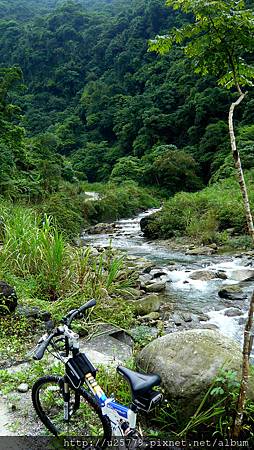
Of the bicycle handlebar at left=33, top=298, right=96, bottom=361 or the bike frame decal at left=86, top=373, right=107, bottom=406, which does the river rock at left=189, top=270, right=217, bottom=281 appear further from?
the bike frame decal at left=86, top=373, right=107, bottom=406

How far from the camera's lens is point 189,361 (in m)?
3.09

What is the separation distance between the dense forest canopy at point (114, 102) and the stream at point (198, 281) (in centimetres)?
531

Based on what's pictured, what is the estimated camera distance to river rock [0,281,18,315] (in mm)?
4672

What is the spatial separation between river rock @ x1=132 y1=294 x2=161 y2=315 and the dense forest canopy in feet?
26.4

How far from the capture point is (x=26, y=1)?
8331cm

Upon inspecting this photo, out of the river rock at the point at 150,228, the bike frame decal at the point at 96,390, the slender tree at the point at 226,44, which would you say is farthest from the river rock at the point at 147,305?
the river rock at the point at 150,228

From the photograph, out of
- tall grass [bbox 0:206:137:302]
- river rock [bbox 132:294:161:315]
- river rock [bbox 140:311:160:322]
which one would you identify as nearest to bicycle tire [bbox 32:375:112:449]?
tall grass [bbox 0:206:137:302]

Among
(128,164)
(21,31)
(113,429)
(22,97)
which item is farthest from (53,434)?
(21,31)

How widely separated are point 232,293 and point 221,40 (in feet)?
22.6

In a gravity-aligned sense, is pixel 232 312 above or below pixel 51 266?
below

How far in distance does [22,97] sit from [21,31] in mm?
15391

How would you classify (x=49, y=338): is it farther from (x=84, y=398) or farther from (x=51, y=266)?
(x=51, y=266)

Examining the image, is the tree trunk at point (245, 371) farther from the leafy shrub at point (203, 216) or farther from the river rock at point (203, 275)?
the leafy shrub at point (203, 216)

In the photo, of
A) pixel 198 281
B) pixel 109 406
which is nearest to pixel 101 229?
pixel 198 281
